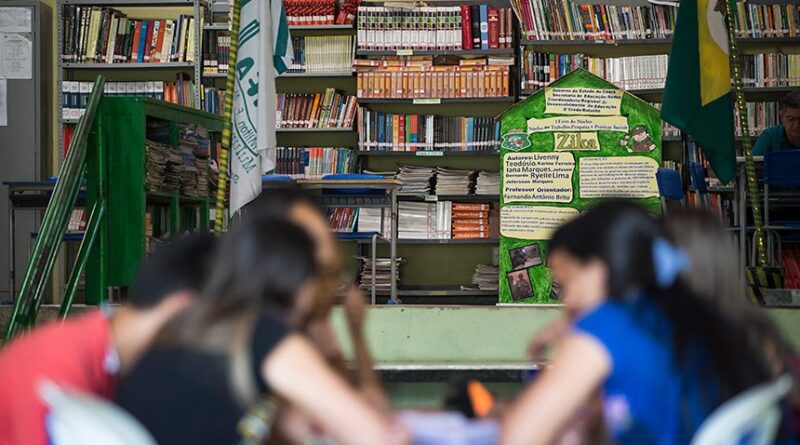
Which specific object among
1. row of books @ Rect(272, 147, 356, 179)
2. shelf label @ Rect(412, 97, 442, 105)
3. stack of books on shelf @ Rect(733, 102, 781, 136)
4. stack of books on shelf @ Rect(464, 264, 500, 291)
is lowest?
stack of books on shelf @ Rect(464, 264, 500, 291)

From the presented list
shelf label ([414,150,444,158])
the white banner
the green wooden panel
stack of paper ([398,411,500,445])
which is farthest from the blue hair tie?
shelf label ([414,150,444,158])

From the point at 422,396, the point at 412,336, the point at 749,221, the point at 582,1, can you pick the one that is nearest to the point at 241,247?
the point at 422,396

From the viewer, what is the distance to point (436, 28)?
7.38 meters

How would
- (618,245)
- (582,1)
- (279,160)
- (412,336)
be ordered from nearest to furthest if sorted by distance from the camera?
1. (618,245)
2. (412,336)
3. (582,1)
4. (279,160)

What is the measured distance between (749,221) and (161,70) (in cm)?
438

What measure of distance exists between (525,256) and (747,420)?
434 centimetres

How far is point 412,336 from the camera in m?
3.97

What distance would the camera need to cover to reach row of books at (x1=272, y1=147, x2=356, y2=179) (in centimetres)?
746

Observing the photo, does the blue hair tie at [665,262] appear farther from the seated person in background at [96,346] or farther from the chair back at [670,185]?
the chair back at [670,185]

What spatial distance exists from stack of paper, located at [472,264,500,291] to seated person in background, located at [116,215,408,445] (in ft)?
19.3

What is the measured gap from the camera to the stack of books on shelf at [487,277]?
7391 mm

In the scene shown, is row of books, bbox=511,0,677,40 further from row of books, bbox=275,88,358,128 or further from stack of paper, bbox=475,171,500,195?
row of books, bbox=275,88,358,128

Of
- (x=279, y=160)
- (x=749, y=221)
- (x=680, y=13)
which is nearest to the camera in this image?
(x=680, y=13)

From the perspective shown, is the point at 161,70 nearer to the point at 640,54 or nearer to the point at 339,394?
the point at 640,54
